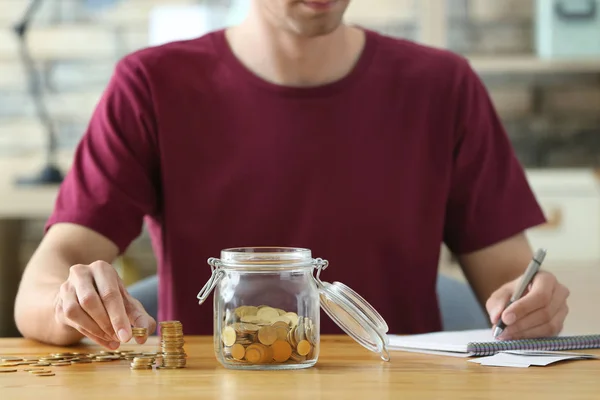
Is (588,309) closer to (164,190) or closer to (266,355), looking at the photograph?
(164,190)

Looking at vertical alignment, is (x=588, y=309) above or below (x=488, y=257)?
below

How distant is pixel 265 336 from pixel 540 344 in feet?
1.14

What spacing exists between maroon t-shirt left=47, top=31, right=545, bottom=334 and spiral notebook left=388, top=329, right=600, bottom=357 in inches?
14.3

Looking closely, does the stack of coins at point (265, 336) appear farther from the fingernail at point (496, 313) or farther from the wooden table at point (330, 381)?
the fingernail at point (496, 313)

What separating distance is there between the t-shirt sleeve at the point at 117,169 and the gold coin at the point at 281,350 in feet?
1.87

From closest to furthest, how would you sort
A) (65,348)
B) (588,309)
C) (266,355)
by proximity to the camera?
(266,355) → (65,348) → (588,309)

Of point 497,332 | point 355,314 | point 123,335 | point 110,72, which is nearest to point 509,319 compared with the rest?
point 497,332

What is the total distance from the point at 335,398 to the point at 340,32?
934mm

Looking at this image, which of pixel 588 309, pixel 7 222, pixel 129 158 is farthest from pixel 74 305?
pixel 7 222

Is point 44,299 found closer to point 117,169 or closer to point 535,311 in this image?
point 117,169

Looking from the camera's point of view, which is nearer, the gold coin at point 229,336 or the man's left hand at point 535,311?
the gold coin at point 229,336

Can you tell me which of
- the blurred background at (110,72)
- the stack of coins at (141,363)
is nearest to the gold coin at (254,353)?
the stack of coins at (141,363)

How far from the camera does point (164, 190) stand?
1627 millimetres

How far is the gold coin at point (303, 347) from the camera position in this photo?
103 cm
